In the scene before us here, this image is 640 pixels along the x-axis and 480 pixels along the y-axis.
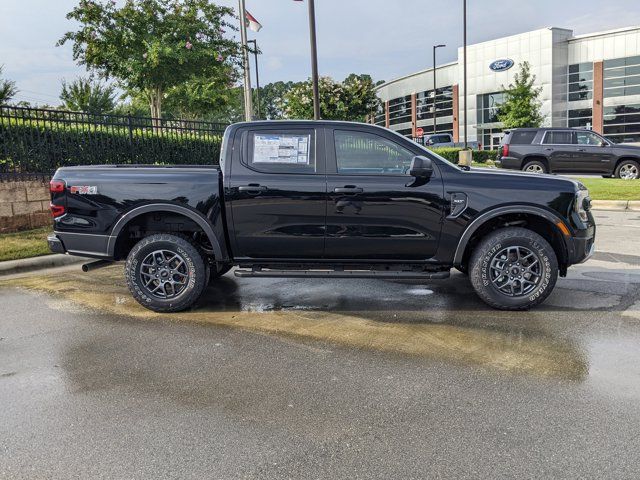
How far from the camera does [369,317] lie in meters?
5.39

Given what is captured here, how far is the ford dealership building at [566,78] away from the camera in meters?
48.3

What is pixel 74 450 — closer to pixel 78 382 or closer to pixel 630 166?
pixel 78 382

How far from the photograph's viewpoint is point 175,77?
60.5 feet

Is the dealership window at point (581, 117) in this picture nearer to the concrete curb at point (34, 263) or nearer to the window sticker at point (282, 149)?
the concrete curb at point (34, 263)

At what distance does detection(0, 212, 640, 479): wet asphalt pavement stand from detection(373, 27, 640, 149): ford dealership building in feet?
125

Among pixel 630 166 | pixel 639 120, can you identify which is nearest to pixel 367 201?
pixel 630 166

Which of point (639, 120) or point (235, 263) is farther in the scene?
point (639, 120)

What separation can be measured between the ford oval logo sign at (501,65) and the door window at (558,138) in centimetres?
3985

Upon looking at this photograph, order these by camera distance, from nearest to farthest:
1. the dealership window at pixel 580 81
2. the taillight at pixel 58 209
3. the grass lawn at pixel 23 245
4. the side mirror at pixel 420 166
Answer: the side mirror at pixel 420 166 → the taillight at pixel 58 209 → the grass lawn at pixel 23 245 → the dealership window at pixel 580 81

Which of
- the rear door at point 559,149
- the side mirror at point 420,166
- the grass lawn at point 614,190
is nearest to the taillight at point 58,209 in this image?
the side mirror at point 420,166

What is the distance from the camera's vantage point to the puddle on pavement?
4.32 meters

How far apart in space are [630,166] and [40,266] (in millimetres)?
18358

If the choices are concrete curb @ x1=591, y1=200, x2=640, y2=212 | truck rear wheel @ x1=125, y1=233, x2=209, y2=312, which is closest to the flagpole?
concrete curb @ x1=591, y1=200, x2=640, y2=212

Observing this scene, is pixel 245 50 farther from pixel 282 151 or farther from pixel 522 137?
pixel 282 151
